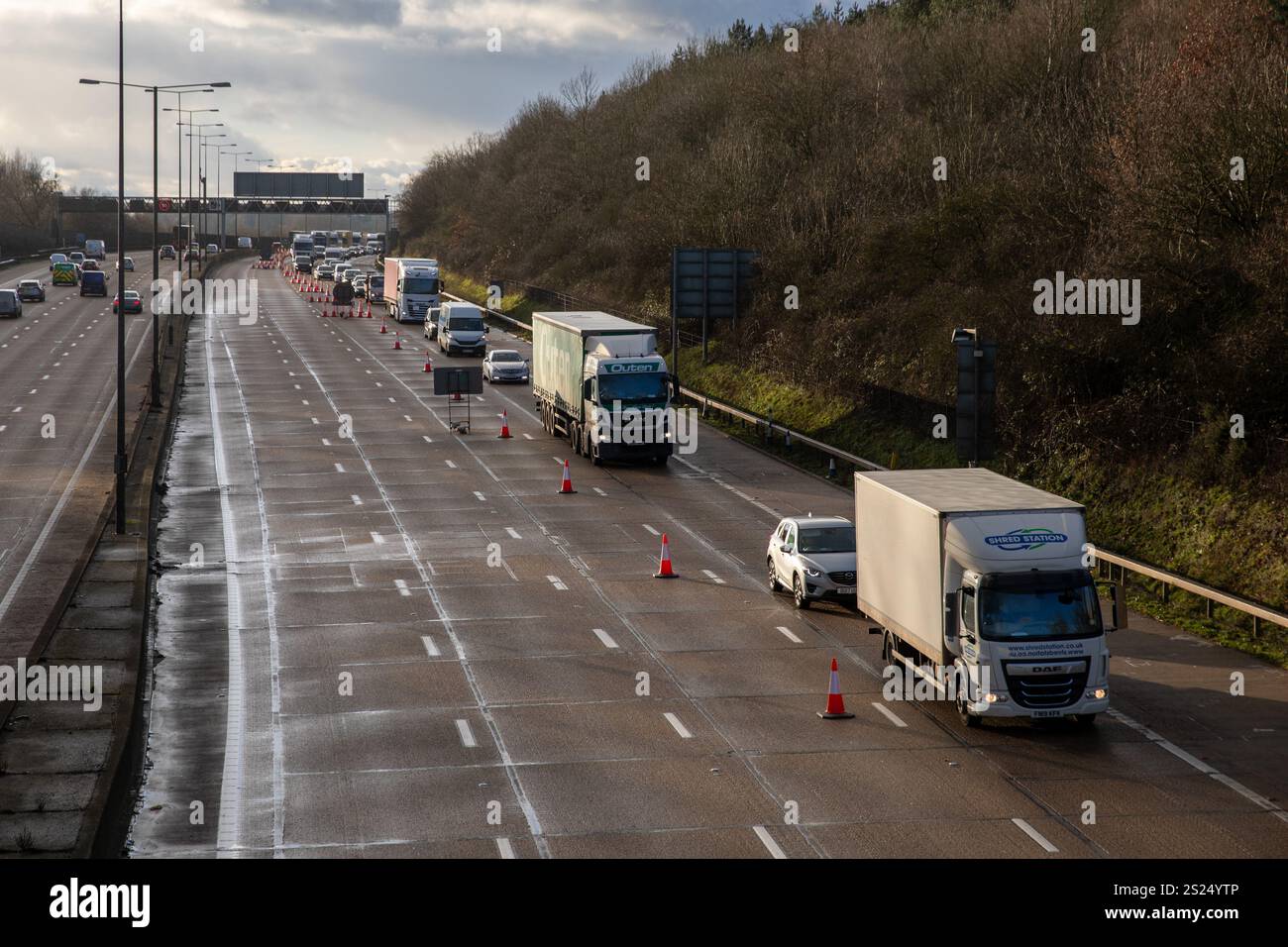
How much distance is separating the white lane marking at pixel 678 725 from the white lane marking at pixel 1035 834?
4.81m

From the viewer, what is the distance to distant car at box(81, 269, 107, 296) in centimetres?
11631

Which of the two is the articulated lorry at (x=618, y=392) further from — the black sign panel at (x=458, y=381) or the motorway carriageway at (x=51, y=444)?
the motorway carriageway at (x=51, y=444)

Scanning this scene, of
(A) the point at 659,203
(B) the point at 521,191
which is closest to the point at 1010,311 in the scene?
(A) the point at 659,203

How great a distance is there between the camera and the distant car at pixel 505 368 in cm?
6619

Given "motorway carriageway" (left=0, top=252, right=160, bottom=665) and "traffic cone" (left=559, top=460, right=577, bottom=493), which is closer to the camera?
"motorway carriageway" (left=0, top=252, right=160, bottom=665)

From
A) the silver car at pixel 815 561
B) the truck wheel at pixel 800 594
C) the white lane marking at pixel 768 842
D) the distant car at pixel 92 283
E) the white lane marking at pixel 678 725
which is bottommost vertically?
the white lane marking at pixel 768 842

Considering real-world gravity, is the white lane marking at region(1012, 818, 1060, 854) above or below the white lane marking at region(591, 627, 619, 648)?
below

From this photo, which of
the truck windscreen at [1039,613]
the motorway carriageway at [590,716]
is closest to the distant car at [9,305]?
the motorway carriageway at [590,716]

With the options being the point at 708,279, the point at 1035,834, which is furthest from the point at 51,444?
the point at 1035,834

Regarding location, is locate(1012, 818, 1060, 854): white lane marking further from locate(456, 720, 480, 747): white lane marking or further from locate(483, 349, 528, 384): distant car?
locate(483, 349, 528, 384): distant car

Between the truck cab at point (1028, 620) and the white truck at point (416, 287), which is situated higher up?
the white truck at point (416, 287)

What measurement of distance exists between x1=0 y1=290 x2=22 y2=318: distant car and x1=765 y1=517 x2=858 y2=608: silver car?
77801 mm

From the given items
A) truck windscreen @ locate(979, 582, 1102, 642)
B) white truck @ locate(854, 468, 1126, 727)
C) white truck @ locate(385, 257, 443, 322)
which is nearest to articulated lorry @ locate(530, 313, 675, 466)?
white truck @ locate(854, 468, 1126, 727)

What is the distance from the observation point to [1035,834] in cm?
1698
